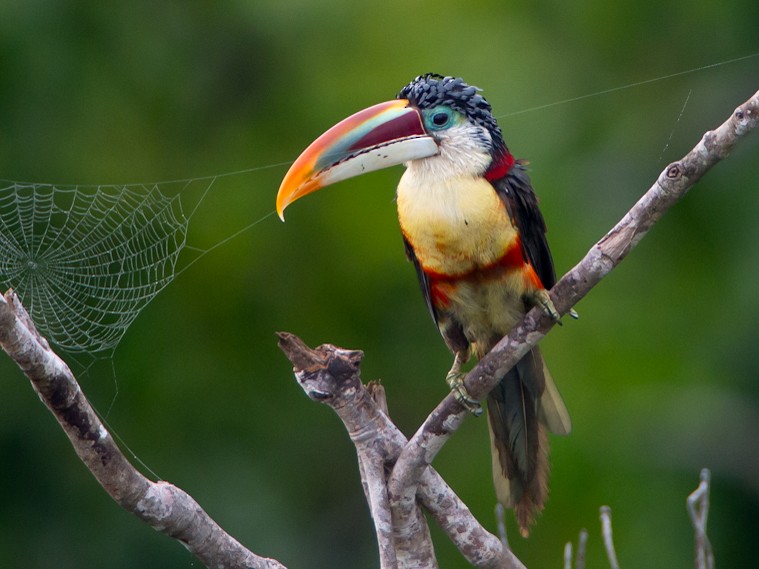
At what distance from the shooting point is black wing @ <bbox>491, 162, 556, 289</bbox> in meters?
3.42

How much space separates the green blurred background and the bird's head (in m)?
2.24

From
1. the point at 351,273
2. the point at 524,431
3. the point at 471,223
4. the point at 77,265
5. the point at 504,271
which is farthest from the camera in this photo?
the point at 351,273

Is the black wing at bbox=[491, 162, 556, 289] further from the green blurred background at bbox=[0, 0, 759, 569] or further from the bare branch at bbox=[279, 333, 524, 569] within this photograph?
the green blurred background at bbox=[0, 0, 759, 569]

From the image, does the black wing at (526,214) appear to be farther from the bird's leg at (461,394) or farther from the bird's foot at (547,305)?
the bird's leg at (461,394)

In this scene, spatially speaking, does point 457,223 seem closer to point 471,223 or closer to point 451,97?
point 471,223

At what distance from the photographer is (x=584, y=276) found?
9.59 feet

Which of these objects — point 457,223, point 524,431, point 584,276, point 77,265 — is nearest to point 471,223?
point 457,223

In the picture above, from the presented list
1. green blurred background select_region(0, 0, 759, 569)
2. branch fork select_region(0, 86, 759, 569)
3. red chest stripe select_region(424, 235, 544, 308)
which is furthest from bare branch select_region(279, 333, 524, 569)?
green blurred background select_region(0, 0, 759, 569)

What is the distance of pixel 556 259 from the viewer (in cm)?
559

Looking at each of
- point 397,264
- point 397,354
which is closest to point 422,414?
point 397,354

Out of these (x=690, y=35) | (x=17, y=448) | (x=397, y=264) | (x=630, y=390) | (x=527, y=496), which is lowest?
(x=527, y=496)

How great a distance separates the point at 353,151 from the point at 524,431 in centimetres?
102

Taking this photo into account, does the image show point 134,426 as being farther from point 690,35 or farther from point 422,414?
point 690,35

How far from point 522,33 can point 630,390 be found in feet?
6.51
